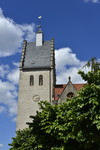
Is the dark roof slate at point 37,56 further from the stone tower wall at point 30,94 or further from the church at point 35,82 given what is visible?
the stone tower wall at point 30,94

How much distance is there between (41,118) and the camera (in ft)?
66.3

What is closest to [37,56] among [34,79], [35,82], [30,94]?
[34,79]

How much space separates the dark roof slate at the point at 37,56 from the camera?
5084 cm

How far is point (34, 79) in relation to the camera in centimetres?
4962

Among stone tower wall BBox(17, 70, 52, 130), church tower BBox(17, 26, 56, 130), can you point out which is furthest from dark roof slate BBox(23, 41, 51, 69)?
stone tower wall BBox(17, 70, 52, 130)

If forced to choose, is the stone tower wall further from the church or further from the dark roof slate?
the dark roof slate

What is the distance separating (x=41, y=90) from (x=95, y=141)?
36569 millimetres

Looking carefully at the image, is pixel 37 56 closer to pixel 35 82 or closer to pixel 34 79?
pixel 34 79

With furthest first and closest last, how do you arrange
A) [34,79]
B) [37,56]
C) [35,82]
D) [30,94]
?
[37,56], [34,79], [35,82], [30,94]

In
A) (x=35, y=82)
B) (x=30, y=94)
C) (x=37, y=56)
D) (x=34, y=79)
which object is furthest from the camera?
(x=37, y=56)

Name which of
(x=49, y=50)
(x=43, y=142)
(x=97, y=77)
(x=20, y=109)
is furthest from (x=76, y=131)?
(x=49, y=50)

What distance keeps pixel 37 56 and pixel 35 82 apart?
5.71 m

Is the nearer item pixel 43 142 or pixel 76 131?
pixel 76 131

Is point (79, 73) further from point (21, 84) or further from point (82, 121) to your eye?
point (21, 84)
